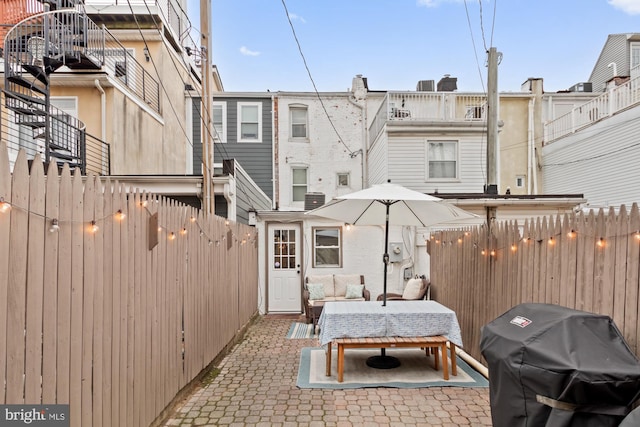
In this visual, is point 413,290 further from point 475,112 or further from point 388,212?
point 475,112

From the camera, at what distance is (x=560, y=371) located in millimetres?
2193

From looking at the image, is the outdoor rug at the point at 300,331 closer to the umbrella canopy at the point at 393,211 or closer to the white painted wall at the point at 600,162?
the umbrella canopy at the point at 393,211

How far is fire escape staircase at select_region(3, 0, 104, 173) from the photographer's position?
722cm

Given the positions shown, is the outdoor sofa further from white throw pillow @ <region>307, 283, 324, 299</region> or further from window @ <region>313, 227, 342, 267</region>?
window @ <region>313, 227, 342, 267</region>

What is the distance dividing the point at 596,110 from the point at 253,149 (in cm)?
1139

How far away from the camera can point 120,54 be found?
10.8 metres

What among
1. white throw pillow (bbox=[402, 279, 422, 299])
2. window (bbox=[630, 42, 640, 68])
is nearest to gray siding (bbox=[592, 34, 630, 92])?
window (bbox=[630, 42, 640, 68])

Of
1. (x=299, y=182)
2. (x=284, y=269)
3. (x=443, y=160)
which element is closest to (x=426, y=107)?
(x=443, y=160)

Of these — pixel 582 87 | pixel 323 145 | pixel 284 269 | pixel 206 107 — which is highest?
pixel 582 87

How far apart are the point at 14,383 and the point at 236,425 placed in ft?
7.22

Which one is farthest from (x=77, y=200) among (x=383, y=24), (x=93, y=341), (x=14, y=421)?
(x=383, y=24)

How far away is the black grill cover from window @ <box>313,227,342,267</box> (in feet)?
22.2

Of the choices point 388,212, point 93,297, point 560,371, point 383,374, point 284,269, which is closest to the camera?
point 560,371

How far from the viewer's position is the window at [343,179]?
44.2 feet
